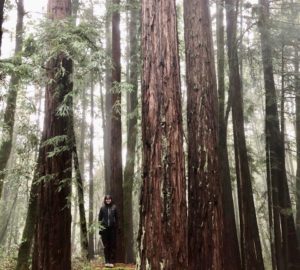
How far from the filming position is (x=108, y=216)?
991 cm

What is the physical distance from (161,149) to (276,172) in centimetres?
1024

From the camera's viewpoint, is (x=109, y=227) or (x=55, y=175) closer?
(x=55, y=175)

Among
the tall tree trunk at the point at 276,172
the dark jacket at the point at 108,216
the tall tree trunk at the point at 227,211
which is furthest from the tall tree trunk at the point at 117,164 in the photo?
the tall tree trunk at the point at 276,172

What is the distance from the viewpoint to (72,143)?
318 inches

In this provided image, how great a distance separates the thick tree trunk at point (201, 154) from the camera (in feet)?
23.4

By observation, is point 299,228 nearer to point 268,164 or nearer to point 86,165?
point 268,164

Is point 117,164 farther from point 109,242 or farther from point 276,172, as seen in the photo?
point 276,172

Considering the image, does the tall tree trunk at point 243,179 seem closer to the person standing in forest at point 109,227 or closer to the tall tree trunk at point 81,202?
the person standing in forest at point 109,227

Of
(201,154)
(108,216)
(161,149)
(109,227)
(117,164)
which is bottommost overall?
(109,227)

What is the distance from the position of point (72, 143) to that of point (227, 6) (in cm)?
869

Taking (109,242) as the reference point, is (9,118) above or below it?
above

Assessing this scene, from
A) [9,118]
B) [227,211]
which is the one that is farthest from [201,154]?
[9,118]

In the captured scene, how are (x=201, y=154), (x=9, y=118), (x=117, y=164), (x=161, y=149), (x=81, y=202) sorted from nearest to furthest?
1. (x=161, y=149)
2. (x=201, y=154)
3. (x=81, y=202)
4. (x=117, y=164)
5. (x=9, y=118)

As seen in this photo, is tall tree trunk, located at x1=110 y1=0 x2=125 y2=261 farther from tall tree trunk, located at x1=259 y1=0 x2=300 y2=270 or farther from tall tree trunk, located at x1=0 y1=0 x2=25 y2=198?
tall tree trunk, located at x1=259 y1=0 x2=300 y2=270
